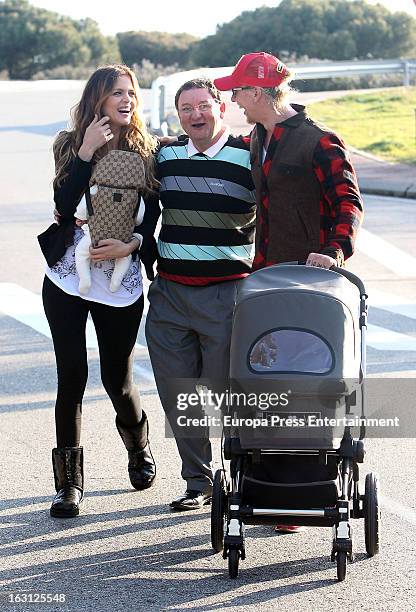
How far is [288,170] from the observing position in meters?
5.79

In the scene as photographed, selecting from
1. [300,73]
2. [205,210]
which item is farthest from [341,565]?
[300,73]

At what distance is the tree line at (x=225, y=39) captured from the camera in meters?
59.5

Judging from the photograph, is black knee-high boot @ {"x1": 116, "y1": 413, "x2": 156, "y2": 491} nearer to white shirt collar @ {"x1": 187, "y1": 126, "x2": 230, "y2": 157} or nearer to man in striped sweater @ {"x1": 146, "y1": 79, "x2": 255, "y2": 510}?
man in striped sweater @ {"x1": 146, "y1": 79, "x2": 255, "y2": 510}

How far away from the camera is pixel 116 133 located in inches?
241

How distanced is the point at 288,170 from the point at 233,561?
173cm

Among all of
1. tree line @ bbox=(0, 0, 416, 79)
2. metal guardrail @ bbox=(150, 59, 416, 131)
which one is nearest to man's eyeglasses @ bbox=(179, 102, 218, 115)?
metal guardrail @ bbox=(150, 59, 416, 131)

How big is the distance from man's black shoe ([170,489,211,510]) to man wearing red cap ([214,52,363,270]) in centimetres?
114

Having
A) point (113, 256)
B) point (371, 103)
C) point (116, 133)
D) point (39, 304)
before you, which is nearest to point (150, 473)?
point (113, 256)

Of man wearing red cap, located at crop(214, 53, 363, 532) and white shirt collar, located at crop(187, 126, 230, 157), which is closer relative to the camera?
man wearing red cap, located at crop(214, 53, 363, 532)

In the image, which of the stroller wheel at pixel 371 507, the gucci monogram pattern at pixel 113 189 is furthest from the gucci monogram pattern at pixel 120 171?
the stroller wheel at pixel 371 507

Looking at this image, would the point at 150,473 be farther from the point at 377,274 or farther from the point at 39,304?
the point at 377,274

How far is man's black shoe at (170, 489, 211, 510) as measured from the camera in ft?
20.1

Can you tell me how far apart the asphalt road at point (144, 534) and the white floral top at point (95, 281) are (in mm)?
1001

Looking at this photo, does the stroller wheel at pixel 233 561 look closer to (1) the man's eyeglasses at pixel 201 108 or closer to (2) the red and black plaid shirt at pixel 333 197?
(2) the red and black plaid shirt at pixel 333 197
